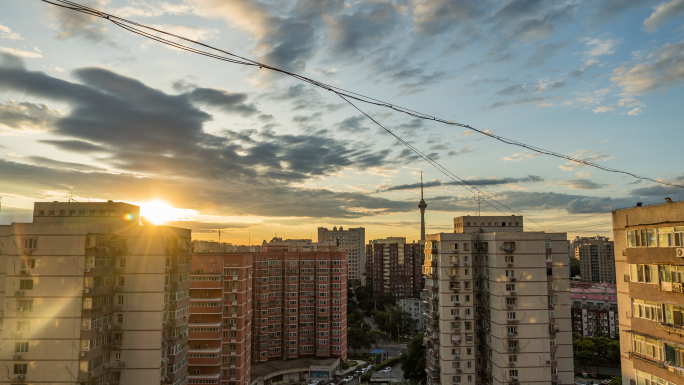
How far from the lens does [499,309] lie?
33.2 m

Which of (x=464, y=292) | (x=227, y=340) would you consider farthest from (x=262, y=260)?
(x=464, y=292)

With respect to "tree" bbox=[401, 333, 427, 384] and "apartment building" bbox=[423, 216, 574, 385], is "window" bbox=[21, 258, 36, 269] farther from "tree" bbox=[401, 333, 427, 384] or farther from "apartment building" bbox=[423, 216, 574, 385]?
"tree" bbox=[401, 333, 427, 384]

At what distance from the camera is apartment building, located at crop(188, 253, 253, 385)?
38281mm

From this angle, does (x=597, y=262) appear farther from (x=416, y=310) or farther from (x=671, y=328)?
(x=671, y=328)

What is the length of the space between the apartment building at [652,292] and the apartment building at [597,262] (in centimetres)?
13456

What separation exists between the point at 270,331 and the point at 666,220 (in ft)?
202

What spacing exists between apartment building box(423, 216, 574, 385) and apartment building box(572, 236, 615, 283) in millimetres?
114279

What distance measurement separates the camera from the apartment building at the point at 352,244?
15012cm

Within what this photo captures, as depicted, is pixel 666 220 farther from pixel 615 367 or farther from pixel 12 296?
pixel 615 367

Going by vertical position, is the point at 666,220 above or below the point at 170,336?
above

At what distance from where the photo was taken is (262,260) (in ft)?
220

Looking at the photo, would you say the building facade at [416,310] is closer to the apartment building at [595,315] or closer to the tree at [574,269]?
the apartment building at [595,315]

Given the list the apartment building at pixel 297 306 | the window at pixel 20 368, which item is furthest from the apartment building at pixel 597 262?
the window at pixel 20 368

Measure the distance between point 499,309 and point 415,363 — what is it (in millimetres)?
21442
